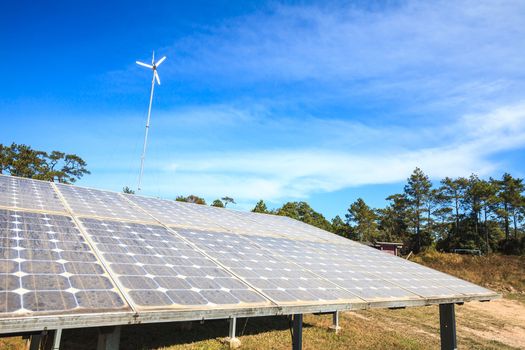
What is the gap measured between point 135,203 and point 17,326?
9.98 metres

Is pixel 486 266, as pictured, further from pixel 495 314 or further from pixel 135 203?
pixel 135 203

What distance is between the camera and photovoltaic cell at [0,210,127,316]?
13.1 feet

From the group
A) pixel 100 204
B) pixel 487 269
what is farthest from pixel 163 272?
pixel 487 269

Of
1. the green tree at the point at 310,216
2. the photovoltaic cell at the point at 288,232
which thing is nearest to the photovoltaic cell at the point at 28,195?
the photovoltaic cell at the point at 288,232

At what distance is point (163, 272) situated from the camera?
594cm

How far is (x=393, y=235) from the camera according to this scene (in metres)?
90.0

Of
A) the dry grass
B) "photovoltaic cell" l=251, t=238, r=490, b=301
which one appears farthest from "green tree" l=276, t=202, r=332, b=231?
"photovoltaic cell" l=251, t=238, r=490, b=301

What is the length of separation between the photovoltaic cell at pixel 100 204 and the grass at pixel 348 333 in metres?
5.68

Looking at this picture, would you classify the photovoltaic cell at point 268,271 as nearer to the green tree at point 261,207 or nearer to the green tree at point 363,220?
the green tree at point 261,207

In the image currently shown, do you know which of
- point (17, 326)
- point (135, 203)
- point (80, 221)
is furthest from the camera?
point (135, 203)

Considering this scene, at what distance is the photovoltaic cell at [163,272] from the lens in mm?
4996

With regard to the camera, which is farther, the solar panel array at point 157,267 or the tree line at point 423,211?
the tree line at point 423,211

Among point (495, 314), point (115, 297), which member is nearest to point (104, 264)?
point (115, 297)

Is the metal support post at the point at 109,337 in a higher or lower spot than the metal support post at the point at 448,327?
higher
